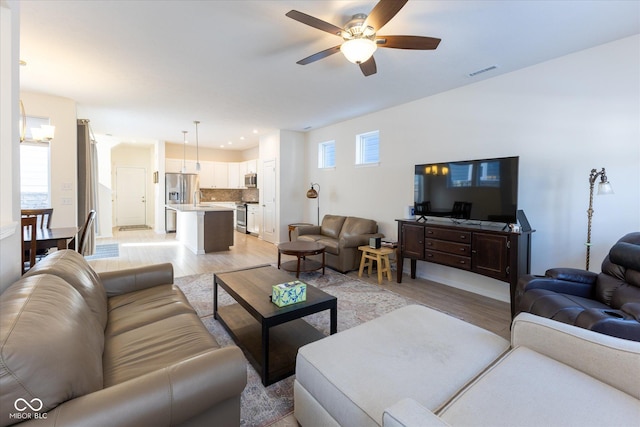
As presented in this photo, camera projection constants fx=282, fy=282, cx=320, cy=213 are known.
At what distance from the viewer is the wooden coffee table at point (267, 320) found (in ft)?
6.48

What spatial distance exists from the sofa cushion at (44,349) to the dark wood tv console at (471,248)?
11.0 ft

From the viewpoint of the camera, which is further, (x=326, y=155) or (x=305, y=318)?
(x=326, y=155)

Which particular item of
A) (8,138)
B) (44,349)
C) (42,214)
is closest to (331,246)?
→ (8,138)

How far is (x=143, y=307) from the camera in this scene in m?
2.00

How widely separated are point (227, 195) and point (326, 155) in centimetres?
502

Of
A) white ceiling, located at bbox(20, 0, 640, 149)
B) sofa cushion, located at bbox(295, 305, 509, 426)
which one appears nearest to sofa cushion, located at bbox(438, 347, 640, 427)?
sofa cushion, located at bbox(295, 305, 509, 426)

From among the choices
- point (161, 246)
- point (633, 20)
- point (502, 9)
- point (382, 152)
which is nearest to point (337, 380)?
point (502, 9)

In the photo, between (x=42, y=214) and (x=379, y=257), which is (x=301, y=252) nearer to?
(x=379, y=257)

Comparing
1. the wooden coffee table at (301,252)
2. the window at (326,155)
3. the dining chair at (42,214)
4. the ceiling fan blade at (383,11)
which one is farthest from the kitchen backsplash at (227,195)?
the ceiling fan blade at (383,11)

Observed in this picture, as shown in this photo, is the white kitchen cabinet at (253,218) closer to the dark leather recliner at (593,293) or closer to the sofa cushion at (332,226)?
the sofa cushion at (332,226)

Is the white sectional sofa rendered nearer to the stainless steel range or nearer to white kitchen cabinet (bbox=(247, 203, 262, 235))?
white kitchen cabinet (bbox=(247, 203, 262, 235))

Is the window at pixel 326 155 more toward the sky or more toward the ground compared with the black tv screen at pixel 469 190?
more toward the sky

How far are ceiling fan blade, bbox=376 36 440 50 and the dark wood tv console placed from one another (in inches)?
78.2

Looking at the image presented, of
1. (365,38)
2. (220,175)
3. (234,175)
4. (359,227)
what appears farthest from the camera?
(234,175)
